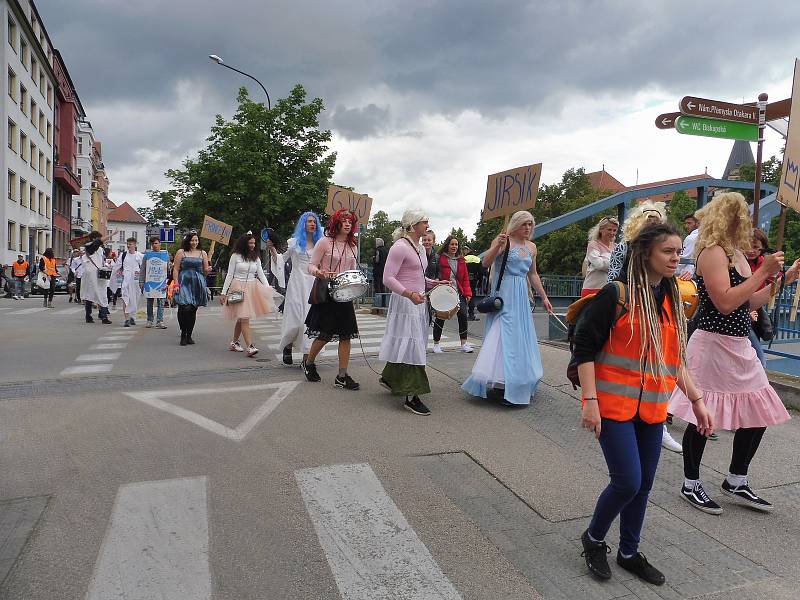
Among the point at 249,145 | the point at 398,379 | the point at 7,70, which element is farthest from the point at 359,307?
the point at 7,70

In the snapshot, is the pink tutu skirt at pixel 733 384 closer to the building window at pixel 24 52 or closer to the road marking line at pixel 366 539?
the road marking line at pixel 366 539

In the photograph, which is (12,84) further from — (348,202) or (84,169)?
(84,169)

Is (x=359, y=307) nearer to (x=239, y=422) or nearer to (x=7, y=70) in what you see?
(x=239, y=422)

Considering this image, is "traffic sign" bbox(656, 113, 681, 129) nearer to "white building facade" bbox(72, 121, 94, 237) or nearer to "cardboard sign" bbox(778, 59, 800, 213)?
"cardboard sign" bbox(778, 59, 800, 213)

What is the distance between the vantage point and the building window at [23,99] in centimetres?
3959

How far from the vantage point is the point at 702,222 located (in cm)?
388

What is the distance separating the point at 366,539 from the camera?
3346 mm

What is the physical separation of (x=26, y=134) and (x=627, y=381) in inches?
1830

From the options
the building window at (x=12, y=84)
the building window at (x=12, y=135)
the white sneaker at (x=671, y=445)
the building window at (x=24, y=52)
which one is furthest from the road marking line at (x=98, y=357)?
the building window at (x=24, y=52)

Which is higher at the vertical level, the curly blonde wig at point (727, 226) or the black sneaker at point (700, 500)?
the curly blonde wig at point (727, 226)

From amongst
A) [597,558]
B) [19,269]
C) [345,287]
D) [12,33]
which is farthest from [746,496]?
[12,33]

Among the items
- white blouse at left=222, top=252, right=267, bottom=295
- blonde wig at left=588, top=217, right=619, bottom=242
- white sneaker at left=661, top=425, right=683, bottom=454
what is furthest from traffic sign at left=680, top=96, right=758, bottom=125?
white blouse at left=222, top=252, right=267, bottom=295

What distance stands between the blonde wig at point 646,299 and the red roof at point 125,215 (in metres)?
140

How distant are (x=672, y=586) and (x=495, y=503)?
1.13 metres
